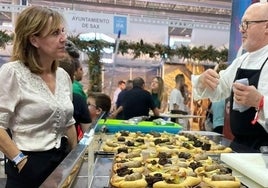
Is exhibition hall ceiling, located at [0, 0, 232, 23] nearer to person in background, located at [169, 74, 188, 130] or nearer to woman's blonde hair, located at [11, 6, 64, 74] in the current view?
person in background, located at [169, 74, 188, 130]

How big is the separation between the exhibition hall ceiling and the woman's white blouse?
249 inches

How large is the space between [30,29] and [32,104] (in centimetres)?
32

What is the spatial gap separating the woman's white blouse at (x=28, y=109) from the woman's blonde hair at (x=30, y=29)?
0.04 metres

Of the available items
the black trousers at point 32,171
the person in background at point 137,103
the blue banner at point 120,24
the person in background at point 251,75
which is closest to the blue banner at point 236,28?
the person in background at point 137,103

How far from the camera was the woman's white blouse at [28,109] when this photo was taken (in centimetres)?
138

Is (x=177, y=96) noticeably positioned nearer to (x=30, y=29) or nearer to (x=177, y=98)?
(x=177, y=98)

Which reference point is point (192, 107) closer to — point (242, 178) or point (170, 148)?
point (170, 148)

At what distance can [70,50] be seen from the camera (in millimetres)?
2607

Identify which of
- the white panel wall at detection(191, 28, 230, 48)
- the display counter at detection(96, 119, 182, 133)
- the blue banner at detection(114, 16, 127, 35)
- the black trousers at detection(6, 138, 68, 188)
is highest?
the blue banner at detection(114, 16, 127, 35)

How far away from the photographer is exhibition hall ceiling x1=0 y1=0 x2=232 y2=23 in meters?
7.75

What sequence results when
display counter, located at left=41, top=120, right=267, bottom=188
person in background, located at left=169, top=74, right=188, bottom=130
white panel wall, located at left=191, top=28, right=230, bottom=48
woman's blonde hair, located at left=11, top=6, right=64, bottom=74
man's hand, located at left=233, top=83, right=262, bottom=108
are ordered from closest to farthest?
display counter, located at left=41, top=120, right=267, bottom=188 < woman's blonde hair, located at left=11, top=6, right=64, bottom=74 < man's hand, located at left=233, top=83, right=262, bottom=108 < white panel wall, located at left=191, top=28, right=230, bottom=48 < person in background, located at left=169, top=74, right=188, bottom=130

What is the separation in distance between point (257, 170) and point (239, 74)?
1126 mm

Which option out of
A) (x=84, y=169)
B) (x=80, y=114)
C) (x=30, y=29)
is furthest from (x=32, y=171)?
(x=80, y=114)

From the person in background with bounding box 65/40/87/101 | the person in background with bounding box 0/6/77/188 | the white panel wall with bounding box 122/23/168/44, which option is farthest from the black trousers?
the white panel wall with bounding box 122/23/168/44
